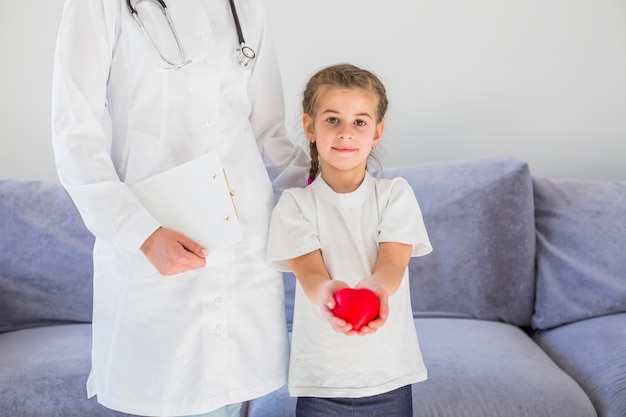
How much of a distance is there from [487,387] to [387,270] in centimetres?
62

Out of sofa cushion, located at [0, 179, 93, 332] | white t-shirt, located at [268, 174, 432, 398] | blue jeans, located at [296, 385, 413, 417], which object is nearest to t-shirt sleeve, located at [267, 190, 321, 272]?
white t-shirt, located at [268, 174, 432, 398]

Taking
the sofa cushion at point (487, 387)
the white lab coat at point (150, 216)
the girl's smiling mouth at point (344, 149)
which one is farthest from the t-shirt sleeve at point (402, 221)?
the sofa cushion at point (487, 387)

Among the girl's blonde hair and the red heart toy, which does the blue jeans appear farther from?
the girl's blonde hair

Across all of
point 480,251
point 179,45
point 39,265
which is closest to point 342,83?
point 179,45

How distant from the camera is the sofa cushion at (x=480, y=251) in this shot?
1932 mm

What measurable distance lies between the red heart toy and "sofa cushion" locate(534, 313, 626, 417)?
89 cm

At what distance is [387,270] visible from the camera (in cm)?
106

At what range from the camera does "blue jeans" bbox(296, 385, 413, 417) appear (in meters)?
1.09

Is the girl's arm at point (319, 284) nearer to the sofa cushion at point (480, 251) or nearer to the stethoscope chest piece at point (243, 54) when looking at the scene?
the stethoscope chest piece at point (243, 54)

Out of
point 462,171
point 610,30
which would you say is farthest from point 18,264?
point 610,30

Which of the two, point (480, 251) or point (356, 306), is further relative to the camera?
point (480, 251)

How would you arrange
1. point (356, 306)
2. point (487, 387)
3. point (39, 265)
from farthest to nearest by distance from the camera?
1. point (39, 265)
2. point (487, 387)
3. point (356, 306)

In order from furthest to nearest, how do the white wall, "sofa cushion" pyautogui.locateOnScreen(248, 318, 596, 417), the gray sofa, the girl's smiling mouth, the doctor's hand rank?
1. the white wall
2. the gray sofa
3. "sofa cushion" pyautogui.locateOnScreen(248, 318, 596, 417)
4. the girl's smiling mouth
5. the doctor's hand

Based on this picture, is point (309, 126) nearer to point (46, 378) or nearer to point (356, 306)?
point (356, 306)
